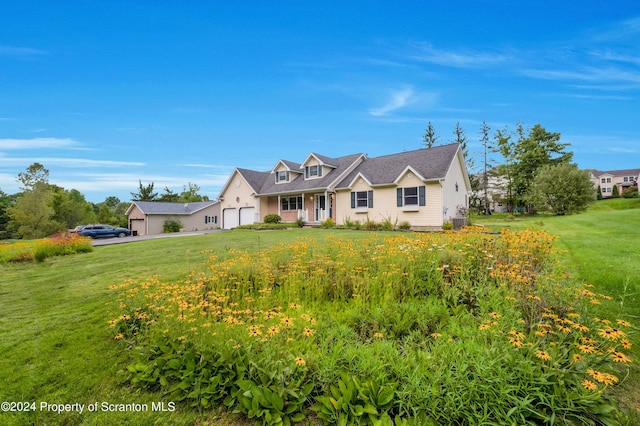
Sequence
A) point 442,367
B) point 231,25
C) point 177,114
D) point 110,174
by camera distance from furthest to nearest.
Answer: point 110,174 < point 177,114 < point 231,25 < point 442,367

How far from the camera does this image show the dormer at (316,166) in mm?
23666

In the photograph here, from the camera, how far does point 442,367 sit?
7.14ft

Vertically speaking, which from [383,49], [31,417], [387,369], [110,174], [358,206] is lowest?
[31,417]

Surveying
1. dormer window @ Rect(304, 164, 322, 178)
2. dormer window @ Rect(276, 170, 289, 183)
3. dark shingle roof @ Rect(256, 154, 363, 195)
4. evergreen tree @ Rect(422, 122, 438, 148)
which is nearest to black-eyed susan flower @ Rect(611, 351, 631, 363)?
dark shingle roof @ Rect(256, 154, 363, 195)

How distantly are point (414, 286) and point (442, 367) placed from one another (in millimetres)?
2023

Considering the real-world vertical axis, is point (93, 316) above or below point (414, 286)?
below

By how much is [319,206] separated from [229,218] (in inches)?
422

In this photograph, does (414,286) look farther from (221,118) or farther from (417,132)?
(417,132)

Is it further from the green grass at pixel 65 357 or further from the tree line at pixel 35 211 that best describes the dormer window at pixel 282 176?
the tree line at pixel 35 211

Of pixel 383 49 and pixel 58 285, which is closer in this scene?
pixel 58 285

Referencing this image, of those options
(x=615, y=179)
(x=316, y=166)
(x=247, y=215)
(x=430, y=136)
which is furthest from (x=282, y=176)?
(x=615, y=179)

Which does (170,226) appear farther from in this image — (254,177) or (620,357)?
(620,357)

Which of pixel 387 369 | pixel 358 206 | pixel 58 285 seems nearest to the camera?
pixel 387 369

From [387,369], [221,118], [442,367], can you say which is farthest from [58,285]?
[221,118]
